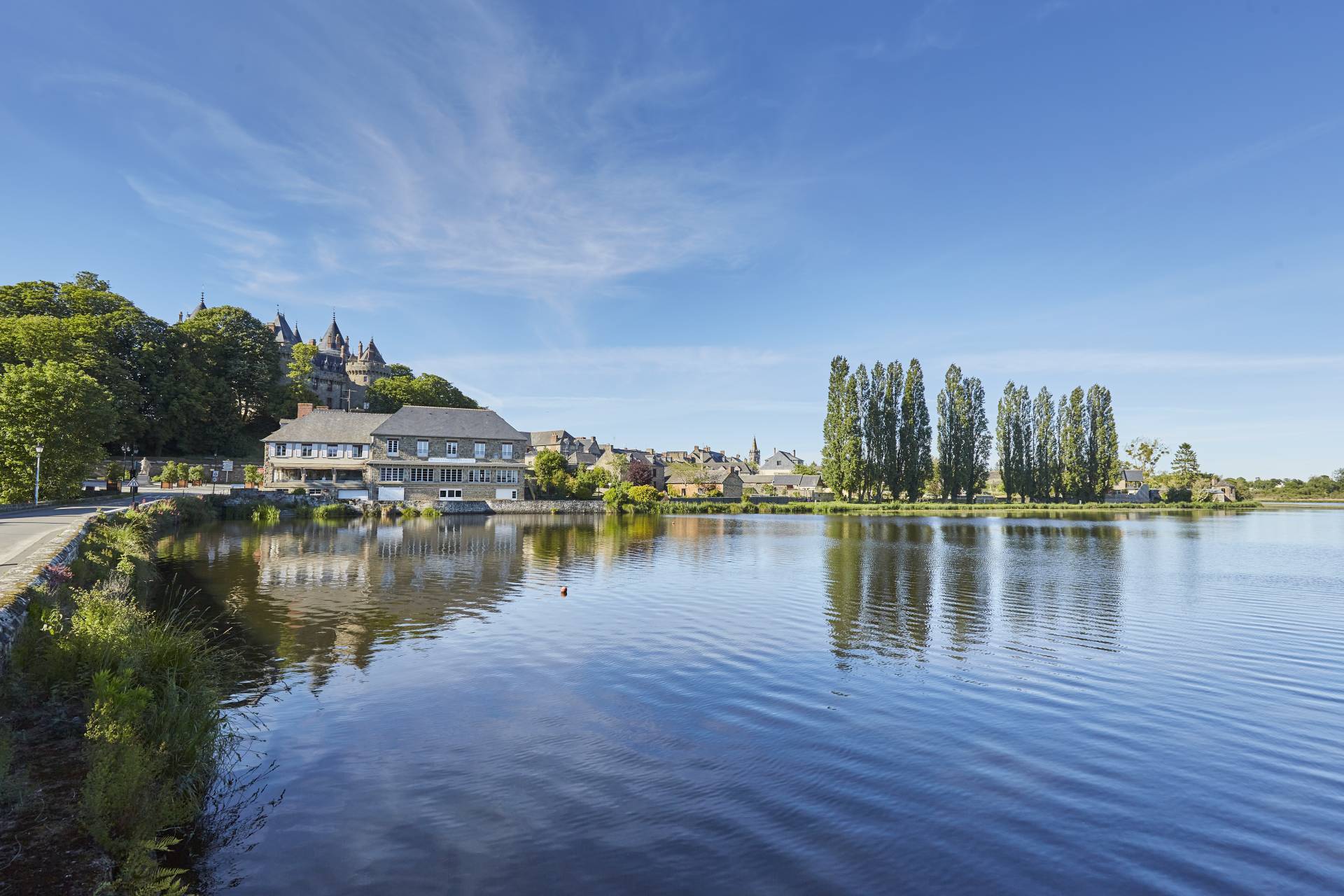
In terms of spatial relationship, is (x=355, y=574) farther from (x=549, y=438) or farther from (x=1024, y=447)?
(x=549, y=438)

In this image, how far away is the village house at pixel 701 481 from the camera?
11555 centimetres

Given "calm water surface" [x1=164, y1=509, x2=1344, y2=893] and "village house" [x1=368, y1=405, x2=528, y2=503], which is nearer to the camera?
"calm water surface" [x1=164, y1=509, x2=1344, y2=893]

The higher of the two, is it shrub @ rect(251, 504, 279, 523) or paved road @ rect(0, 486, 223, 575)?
paved road @ rect(0, 486, 223, 575)

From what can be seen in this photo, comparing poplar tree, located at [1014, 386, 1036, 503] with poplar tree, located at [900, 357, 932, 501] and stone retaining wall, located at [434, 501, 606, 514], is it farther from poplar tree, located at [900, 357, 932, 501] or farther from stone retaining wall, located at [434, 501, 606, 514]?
stone retaining wall, located at [434, 501, 606, 514]

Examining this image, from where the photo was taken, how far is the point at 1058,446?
90.1 meters

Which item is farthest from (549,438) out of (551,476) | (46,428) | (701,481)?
(46,428)

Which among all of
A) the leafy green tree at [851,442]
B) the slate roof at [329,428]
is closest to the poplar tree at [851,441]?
the leafy green tree at [851,442]

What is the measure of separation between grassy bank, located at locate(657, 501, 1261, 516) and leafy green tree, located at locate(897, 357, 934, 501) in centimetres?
339

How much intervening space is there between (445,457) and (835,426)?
141 ft

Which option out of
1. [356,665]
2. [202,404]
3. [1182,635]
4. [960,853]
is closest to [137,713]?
[356,665]

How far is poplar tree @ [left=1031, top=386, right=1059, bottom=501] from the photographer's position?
88750mm

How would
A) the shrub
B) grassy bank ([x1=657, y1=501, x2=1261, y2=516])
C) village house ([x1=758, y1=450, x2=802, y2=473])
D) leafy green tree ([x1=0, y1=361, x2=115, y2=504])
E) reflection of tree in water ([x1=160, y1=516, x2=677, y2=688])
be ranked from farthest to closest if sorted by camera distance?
1. village house ([x1=758, y1=450, x2=802, y2=473])
2. grassy bank ([x1=657, y1=501, x2=1261, y2=516])
3. the shrub
4. leafy green tree ([x1=0, y1=361, x2=115, y2=504])
5. reflection of tree in water ([x1=160, y1=516, x2=677, y2=688])

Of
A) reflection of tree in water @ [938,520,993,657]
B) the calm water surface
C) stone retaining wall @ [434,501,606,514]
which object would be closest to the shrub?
stone retaining wall @ [434,501,606,514]

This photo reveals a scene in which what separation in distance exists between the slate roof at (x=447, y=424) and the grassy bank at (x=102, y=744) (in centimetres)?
5333
